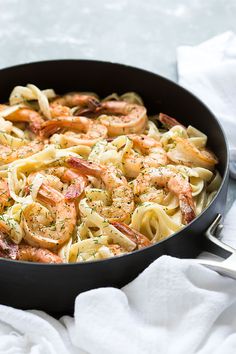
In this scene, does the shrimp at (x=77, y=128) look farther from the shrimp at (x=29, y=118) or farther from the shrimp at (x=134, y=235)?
the shrimp at (x=134, y=235)

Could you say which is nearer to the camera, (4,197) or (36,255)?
(36,255)

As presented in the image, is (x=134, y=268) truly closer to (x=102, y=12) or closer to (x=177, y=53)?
(x=177, y=53)

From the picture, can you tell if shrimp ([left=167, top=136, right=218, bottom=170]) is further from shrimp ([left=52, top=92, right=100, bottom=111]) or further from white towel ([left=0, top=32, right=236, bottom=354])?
white towel ([left=0, top=32, right=236, bottom=354])

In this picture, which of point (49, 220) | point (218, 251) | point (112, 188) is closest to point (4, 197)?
point (49, 220)

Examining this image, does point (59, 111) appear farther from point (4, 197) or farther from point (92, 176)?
point (4, 197)

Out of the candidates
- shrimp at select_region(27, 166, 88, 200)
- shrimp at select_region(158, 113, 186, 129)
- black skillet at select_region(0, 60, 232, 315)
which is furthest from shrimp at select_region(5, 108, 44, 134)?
shrimp at select_region(158, 113, 186, 129)

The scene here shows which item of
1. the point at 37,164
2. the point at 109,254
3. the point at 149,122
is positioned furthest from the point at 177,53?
the point at 109,254

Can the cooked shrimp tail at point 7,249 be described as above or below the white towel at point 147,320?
above

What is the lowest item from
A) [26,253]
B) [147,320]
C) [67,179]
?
[147,320]

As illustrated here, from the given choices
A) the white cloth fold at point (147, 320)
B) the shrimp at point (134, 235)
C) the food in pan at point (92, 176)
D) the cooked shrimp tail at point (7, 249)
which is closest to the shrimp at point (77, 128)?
the food in pan at point (92, 176)
